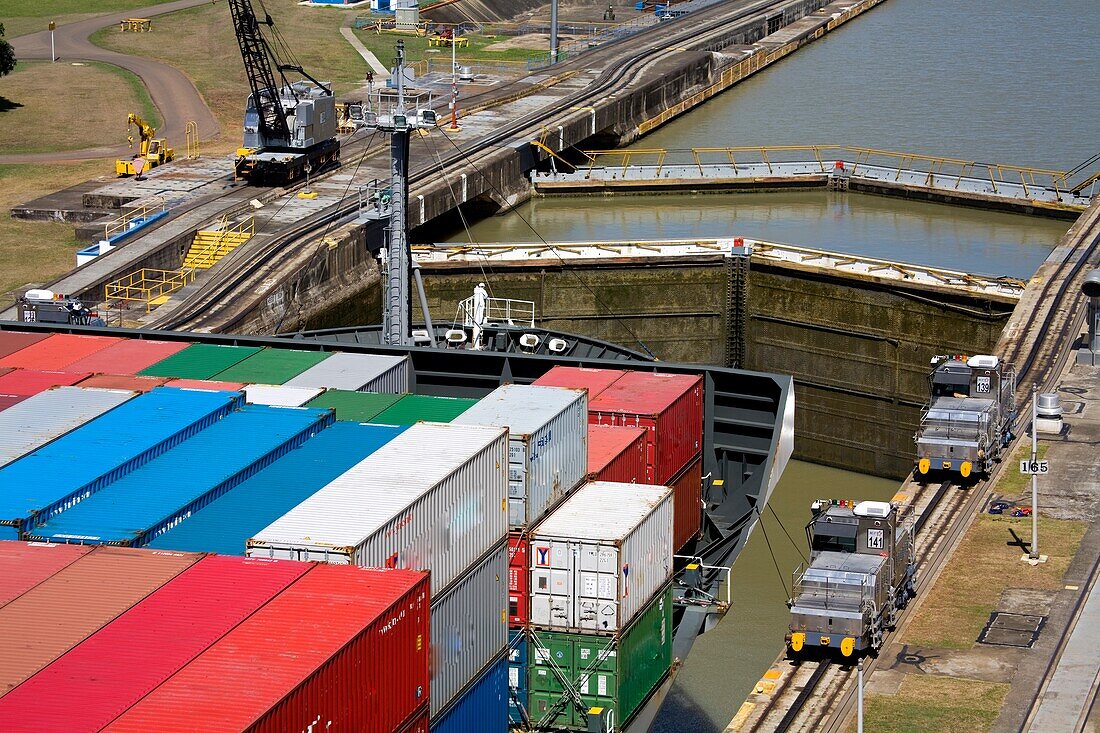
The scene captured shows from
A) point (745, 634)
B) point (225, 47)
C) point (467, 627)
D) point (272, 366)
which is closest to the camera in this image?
point (467, 627)

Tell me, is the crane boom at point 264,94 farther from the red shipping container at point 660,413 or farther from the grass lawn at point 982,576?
the grass lawn at point 982,576

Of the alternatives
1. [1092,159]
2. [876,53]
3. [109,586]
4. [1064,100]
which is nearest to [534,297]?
[1092,159]

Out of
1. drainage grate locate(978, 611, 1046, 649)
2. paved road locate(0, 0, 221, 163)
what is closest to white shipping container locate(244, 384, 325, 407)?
drainage grate locate(978, 611, 1046, 649)

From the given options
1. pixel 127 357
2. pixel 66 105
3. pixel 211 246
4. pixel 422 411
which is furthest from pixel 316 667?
pixel 66 105

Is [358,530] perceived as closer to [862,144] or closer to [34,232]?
[34,232]

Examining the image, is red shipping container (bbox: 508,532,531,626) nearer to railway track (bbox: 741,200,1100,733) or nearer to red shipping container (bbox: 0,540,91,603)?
railway track (bbox: 741,200,1100,733)

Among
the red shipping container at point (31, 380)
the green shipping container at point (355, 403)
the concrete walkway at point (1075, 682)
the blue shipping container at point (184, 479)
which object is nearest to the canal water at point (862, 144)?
the concrete walkway at point (1075, 682)
